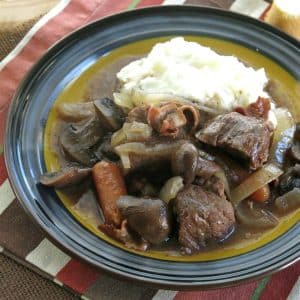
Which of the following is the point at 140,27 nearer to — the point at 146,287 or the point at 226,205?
the point at 226,205

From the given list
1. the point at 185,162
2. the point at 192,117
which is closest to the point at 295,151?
the point at 192,117

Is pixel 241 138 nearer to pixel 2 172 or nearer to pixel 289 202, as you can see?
pixel 289 202

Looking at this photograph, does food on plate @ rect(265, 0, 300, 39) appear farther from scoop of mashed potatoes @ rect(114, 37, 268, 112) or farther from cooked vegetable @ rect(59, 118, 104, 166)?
cooked vegetable @ rect(59, 118, 104, 166)

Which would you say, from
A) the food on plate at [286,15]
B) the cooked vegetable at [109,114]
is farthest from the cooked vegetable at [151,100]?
the food on plate at [286,15]

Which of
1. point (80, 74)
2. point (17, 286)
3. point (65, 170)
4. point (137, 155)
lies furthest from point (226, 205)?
point (80, 74)

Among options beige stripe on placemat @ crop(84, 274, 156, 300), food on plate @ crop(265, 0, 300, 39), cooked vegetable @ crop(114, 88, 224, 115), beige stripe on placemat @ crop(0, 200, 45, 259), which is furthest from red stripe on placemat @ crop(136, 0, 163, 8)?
beige stripe on placemat @ crop(84, 274, 156, 300)

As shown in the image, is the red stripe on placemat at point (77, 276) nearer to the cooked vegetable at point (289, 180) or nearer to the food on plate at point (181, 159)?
the food on plate at point (181, 159)
